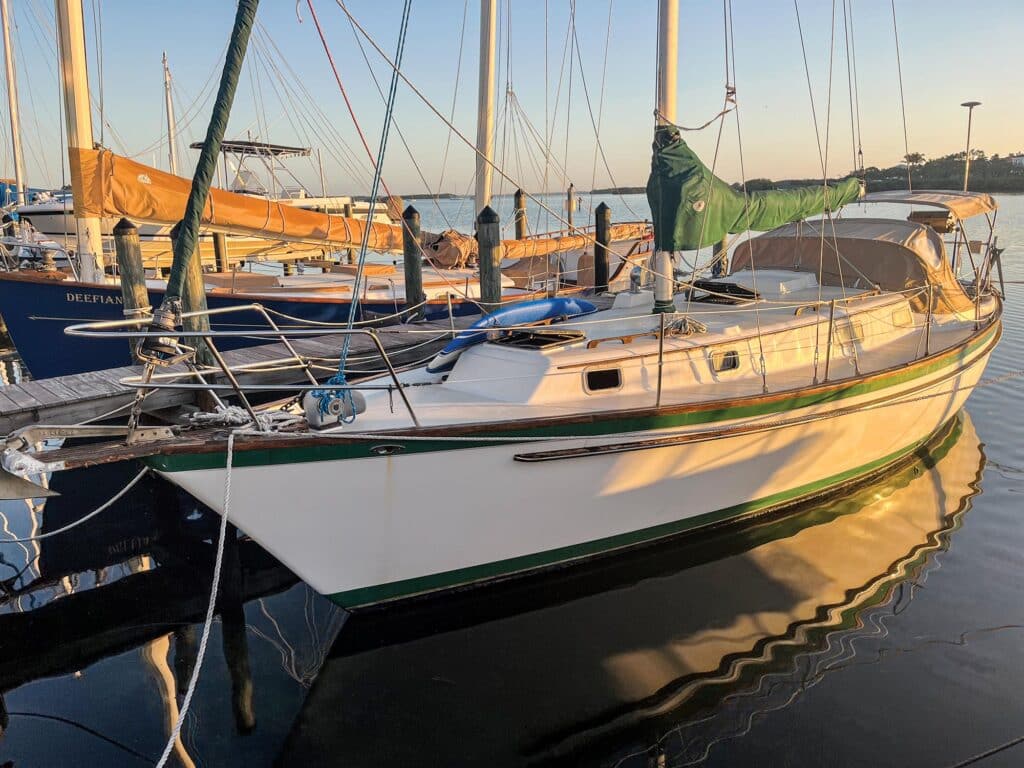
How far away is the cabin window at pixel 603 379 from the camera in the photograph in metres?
6.43

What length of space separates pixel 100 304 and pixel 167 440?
8593 mm

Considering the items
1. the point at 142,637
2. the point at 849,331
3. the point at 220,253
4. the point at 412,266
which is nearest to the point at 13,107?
the point at 220,253

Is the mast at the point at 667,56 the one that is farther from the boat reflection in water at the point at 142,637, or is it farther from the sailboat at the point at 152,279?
the boat reflection in water at the point at 142,637

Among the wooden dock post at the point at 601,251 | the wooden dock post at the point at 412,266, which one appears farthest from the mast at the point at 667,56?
the wooden dock post at the point at 601,251

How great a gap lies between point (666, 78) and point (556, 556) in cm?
456

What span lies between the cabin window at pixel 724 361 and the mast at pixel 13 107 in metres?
27.2

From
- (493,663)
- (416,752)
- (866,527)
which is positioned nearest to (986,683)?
(866,527)

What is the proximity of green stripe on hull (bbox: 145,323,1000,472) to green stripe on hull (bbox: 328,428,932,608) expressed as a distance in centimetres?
114

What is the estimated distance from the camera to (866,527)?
782 centimetres

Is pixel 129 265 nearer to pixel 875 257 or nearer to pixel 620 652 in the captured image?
pixel 620 652

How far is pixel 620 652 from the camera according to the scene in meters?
5.64

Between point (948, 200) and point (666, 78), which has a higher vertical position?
point (666, 78)

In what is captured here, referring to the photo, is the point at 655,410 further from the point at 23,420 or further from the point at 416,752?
the point at 23,420

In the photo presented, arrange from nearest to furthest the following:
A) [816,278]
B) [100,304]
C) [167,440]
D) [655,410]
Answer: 1. [167,440]
2. [655,410]
3. [816,278]
4. [100,304]
